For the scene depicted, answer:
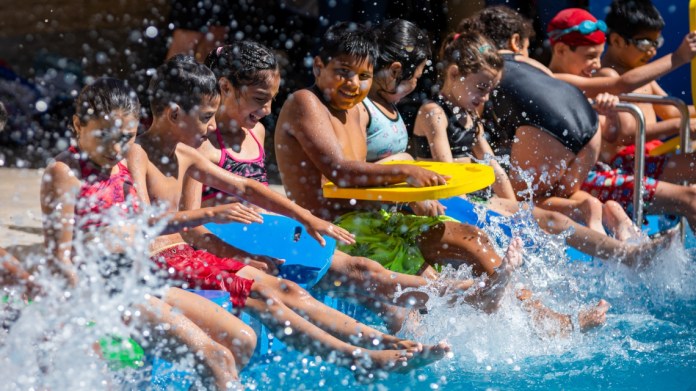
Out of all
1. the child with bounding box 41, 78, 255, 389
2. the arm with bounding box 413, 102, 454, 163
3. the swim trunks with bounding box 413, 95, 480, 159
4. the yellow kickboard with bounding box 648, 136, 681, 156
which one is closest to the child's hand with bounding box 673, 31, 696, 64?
the yellow kickboard with bounding box 648, 136, 681, 156

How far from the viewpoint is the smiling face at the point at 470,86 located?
4.71m

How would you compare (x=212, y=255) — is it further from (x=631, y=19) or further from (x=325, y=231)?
(x=631, y=19)

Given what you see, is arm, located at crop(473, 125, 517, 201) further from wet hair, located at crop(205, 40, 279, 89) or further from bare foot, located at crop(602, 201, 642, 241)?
wet hair, located at crop(205, 40, 279, 89)

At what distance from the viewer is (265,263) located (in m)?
3.72

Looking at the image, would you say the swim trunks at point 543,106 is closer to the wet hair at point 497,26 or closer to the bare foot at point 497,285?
the wet hair at point 497,26

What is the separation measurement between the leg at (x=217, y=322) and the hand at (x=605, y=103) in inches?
110

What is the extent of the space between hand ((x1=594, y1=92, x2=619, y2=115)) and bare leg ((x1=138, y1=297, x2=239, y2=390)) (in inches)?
116

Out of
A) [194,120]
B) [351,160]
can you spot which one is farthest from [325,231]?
[194,120]

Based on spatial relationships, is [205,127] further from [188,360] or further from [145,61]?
[145,61]

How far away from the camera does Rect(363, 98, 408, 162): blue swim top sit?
14.7ft

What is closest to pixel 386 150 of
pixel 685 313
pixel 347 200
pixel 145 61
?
pixel 347 200

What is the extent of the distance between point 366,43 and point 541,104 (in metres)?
1.30

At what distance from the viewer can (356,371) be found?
3418mm

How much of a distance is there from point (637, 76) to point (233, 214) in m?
3.25
